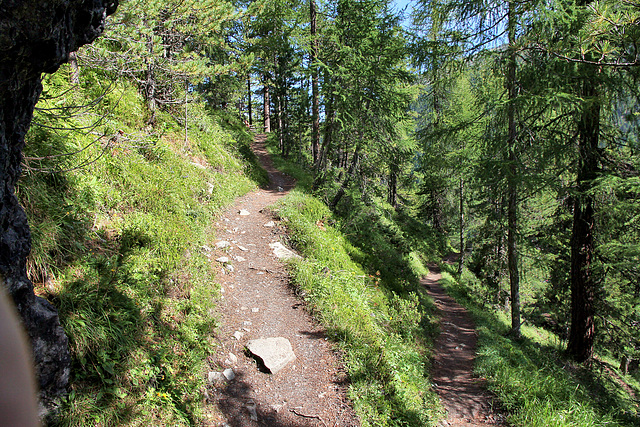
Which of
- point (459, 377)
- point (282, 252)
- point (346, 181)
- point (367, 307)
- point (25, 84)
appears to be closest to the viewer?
point (25, 84)

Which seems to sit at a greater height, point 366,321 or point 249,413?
point 366,321

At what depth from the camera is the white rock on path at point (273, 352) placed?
195 inches

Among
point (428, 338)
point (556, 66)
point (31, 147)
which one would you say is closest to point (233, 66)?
point (31, 147)

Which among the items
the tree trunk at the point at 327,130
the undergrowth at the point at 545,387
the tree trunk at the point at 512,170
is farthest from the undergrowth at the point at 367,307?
the tree trunk at the point at 512,170

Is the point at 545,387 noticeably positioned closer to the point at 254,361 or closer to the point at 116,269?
the point at 254,361

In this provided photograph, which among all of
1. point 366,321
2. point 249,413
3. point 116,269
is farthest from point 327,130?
point 249,413

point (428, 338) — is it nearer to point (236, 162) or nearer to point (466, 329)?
point (466, 329)

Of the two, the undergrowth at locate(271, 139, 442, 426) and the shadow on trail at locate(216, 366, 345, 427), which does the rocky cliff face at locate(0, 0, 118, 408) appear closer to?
the shadow on trail at locate(216, 366, 345, 427)

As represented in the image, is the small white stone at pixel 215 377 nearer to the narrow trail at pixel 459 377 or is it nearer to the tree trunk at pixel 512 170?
the narrow trail at pixel 459 377

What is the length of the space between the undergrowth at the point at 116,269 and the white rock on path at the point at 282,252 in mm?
A: 1600

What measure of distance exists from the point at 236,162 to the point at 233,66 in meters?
5.50

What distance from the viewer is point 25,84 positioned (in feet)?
7.16

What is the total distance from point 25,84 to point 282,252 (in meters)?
6.38

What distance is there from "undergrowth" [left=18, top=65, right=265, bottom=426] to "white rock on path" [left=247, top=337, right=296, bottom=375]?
0.74 meters
